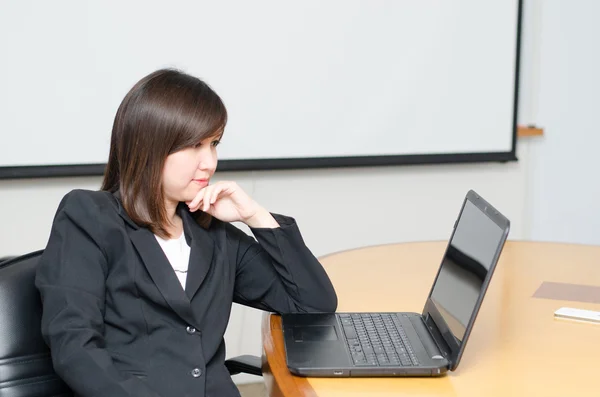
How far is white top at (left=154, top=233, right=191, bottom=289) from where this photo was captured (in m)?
1.52

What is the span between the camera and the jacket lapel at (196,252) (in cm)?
149

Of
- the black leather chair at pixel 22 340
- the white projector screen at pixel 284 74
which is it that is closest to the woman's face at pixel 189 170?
the black leather chair at pixel 22 340

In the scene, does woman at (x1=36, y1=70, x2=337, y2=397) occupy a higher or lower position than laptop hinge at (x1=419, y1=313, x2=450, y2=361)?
higher

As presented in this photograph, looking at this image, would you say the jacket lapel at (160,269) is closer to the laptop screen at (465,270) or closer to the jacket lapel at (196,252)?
the jacket lapel at (196,252)

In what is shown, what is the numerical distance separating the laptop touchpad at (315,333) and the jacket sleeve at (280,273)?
0.11 metres

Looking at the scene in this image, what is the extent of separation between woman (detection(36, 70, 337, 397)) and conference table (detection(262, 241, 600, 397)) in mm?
123

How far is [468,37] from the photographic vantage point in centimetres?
321

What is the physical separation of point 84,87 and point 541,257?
62.7 inches

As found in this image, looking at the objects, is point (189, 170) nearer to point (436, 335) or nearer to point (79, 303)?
point (79, 303)

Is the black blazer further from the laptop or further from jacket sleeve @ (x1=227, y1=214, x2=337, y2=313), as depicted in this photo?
the laptop

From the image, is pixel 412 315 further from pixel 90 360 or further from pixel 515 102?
pixel 515 102

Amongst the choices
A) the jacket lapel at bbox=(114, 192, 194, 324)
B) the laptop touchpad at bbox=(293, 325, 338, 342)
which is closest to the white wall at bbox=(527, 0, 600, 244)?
the laptop touchpad at bbox=(293, 325, 338, 342)

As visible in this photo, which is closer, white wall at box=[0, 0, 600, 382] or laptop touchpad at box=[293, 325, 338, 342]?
laptop touchpad at box=[293, 325, 338, 342]

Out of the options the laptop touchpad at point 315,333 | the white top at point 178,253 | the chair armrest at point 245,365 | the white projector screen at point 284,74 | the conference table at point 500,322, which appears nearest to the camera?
the conference table at point 500,322
